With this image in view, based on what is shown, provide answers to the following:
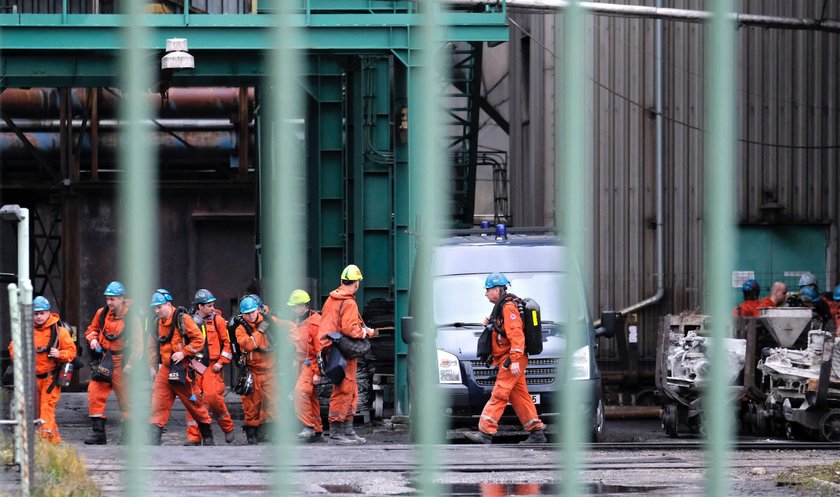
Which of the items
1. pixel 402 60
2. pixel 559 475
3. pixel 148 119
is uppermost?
pixel 402 60

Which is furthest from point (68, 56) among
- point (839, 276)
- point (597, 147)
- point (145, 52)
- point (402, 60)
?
point (145, 52)

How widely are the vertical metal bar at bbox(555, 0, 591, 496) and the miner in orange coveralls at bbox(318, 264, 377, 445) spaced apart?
11.0 meters

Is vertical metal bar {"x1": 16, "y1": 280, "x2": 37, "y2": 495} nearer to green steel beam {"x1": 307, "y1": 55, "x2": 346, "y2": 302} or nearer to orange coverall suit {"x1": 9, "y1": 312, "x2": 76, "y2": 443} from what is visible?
orange coverall suit {"x1": 9, "y1": 312, "x2": 76, "y2": 443}

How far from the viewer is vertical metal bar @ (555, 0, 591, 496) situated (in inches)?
105

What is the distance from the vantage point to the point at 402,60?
15.5m

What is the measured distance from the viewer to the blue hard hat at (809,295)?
17.0m

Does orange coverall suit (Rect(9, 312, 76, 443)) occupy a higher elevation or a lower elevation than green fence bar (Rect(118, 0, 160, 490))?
lower

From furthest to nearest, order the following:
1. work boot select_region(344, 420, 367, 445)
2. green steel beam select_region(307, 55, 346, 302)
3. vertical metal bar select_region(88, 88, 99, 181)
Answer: vertical metal bar select_region(88, 88, 99, 181)
green steel beam select_region(307, 55, 346, 302)
work boot select_region(344, 420, 367, 445)

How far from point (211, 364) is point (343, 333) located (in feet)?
4.89

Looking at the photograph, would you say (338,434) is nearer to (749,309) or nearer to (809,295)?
(749,309)

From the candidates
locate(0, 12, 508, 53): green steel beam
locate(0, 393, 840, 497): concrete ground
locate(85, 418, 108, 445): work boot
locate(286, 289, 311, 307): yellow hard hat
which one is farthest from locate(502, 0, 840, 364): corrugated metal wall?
locate(286, 289, 311, 307): yellow hard hat

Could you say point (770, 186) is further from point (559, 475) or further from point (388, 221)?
point (559, 475)

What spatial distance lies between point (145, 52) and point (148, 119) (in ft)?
0.42

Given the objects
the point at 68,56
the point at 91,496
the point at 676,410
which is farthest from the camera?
the point at 68,56
